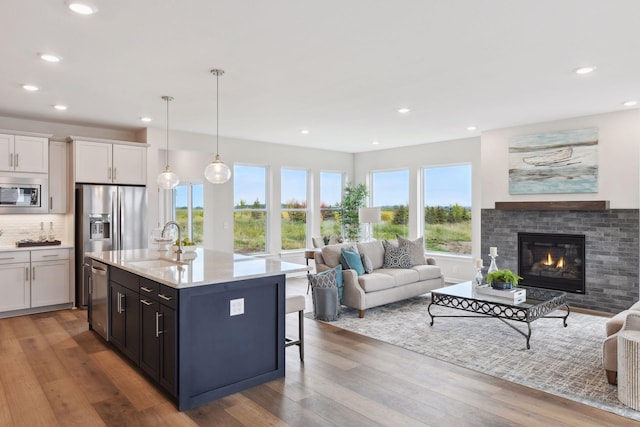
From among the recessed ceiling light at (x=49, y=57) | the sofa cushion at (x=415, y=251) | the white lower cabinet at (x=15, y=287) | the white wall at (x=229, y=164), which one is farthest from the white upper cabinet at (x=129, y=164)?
the sofa cushion at (x=415, y=251)

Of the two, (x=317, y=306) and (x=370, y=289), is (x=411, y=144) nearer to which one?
(x=370, y=289)

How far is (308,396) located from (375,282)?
99.7 inches

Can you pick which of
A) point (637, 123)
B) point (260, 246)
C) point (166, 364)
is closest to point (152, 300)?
point (166, 364)

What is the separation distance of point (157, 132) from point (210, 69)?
3.11 metres

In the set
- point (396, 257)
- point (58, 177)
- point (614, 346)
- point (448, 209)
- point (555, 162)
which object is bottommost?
point (614, 346)

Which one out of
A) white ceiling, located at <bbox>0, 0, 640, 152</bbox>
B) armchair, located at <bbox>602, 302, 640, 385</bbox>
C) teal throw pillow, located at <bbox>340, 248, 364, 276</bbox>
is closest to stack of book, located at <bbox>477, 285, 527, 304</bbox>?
armchair, located at <bbox>602, 302, 640, 385</bbox>

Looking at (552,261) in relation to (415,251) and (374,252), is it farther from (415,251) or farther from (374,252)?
(374,252)

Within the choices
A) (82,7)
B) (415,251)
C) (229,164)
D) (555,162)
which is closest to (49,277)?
(229,164)

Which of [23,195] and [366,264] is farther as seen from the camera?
[366,264]

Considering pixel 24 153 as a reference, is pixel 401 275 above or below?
below

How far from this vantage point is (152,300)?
3260 millimetres

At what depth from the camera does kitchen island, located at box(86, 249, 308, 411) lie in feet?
9.66

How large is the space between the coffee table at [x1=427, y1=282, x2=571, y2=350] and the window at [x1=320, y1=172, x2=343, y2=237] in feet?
14.0

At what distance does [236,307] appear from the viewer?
3.19 meters
